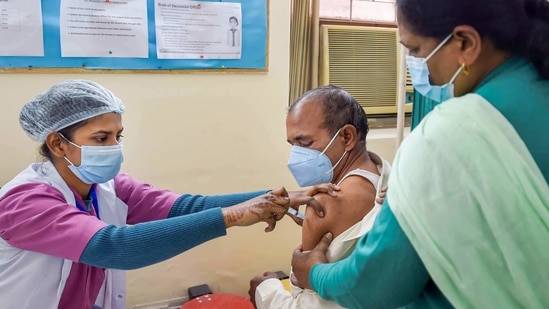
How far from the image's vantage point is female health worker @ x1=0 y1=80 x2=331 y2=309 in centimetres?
130

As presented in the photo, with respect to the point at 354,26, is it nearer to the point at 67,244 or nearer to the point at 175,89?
Result: the point at 175,89

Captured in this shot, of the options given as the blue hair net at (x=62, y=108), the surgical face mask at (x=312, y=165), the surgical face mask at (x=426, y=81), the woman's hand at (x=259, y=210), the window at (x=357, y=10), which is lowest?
the woman's hand at (x=259, y=210)

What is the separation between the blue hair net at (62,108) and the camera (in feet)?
4.76

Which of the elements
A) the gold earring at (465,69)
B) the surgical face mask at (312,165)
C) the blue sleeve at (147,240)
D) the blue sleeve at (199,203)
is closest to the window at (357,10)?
the blue sleeve at (199,203)

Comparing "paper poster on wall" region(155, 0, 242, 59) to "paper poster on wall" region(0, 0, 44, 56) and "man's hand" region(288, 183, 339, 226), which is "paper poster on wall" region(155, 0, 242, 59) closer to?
"paper poster on wall" region(0, 0, 44, 56)

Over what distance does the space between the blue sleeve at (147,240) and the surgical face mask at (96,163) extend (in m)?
0.29

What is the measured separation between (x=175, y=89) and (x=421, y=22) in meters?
1.68

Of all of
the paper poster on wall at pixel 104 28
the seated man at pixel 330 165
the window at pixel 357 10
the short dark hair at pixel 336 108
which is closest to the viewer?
the seated man at pixel 330 165

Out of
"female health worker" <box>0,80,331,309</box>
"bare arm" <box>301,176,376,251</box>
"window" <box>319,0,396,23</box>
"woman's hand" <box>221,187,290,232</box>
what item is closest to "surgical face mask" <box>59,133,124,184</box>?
"female health worker" <box>0,80,331,309</box>

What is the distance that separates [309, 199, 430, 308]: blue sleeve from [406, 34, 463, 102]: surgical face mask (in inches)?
11.0

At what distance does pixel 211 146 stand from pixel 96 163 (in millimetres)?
966

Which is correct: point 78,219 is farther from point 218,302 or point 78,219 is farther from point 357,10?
point 357,10

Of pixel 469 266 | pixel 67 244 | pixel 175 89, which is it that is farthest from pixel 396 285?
pixel 175 89

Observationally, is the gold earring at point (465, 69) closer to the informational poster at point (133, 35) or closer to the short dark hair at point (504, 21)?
the short dark hair at point (504, 21)
